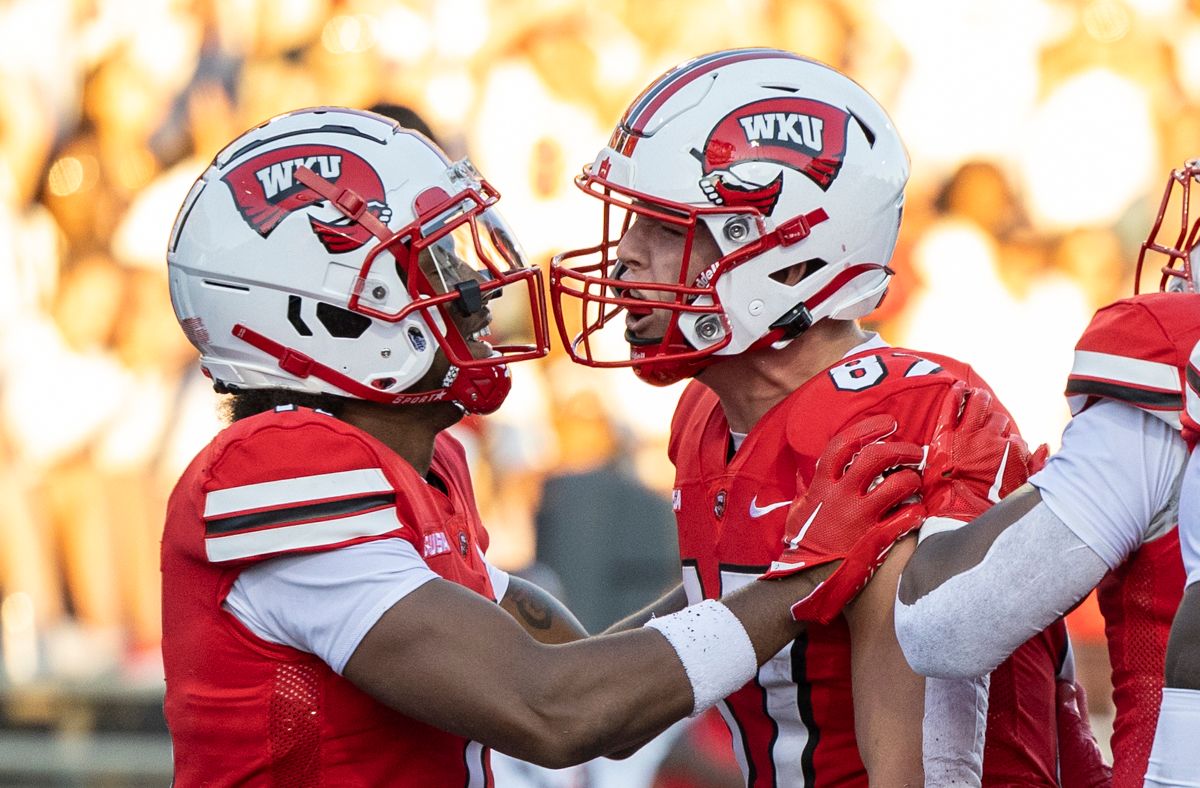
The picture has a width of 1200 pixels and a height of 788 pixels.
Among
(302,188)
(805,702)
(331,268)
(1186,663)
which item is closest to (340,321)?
(331,268)

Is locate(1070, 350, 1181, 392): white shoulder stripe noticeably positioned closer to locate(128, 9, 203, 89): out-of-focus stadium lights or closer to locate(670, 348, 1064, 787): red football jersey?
locate(670, 348, 1064, 787): red football jersey

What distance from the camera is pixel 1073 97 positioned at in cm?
522

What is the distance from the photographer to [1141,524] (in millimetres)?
1712

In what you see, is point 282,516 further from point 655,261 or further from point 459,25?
point 459,25

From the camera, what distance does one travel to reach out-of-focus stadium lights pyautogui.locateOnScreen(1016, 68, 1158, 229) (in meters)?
5.10

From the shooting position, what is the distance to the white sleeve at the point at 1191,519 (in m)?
1.55

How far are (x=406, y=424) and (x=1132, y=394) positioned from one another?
3.41 ft

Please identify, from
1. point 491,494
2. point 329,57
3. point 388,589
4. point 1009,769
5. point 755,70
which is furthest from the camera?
point 329,57

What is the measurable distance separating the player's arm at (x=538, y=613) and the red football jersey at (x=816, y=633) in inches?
15.8

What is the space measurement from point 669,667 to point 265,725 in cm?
53

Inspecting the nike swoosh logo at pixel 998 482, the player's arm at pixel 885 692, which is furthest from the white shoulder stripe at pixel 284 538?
the nike swoosh logo at pixel 998 482

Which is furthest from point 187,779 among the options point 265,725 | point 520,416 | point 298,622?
point 520,416

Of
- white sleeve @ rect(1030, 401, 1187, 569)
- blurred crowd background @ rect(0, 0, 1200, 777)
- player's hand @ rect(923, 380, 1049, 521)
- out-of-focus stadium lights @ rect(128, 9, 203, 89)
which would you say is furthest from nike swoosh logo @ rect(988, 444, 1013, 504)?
out-of-focus stadium lights @ rect(128, 9, 203, 89)

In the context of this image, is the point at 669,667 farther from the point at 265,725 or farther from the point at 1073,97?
the point at 1073,97
